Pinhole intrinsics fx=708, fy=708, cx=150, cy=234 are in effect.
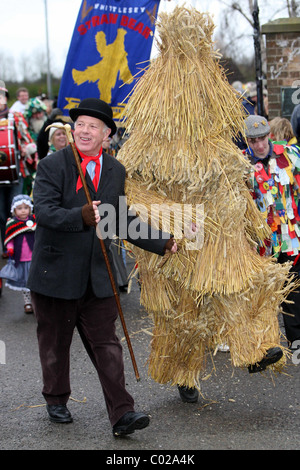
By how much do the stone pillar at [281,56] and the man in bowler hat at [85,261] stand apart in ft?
20.8

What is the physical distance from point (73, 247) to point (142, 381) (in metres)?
1.45

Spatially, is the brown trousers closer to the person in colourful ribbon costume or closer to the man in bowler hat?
the man in bowler hat

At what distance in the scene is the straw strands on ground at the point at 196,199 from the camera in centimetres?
414

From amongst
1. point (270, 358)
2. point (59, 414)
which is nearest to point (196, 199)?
point (270, 358)

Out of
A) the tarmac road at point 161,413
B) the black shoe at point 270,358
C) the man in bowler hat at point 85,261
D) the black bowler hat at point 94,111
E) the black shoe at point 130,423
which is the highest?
the black bowler hat at point 94,111

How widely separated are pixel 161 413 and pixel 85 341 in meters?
0.68

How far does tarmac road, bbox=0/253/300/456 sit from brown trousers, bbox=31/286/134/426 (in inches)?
8.5

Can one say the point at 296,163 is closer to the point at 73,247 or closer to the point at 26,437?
the point at 73,247

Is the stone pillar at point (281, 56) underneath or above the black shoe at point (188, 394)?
above

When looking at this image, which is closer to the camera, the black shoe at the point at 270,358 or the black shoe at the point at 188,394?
the black shoe at the point at 270,358

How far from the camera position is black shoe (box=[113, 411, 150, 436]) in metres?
3.90

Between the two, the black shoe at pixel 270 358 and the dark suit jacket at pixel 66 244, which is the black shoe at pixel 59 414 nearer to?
the dark suit jacket at pixel 66 244

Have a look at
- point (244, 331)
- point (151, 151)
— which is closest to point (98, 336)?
point (244, 331)

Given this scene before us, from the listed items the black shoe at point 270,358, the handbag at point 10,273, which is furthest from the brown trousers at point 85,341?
the handbag at point 10,273
